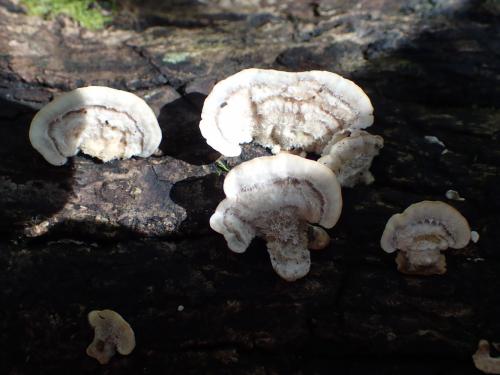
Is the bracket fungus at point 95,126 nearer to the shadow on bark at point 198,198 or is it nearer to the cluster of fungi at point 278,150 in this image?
the cluster of fungi at point 278,150

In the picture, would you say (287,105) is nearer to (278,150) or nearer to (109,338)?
(278,150)

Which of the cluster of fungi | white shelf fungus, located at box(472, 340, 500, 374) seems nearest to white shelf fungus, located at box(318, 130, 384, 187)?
the cluster of fungi

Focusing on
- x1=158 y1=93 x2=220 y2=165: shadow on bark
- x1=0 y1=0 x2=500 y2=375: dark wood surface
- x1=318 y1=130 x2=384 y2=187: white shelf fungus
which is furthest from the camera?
x1=158 y1=93 x2=220 y2=165: shadow on bark

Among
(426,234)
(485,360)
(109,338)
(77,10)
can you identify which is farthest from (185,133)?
(485,360)

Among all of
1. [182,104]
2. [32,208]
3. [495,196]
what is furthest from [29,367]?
[495,196]

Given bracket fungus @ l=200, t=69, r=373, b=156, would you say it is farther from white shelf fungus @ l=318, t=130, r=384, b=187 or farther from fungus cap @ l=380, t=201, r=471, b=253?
fungus cap @ l=380, t=201, r=471, b=253

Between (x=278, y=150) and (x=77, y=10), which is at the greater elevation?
(x=77, y=10)
